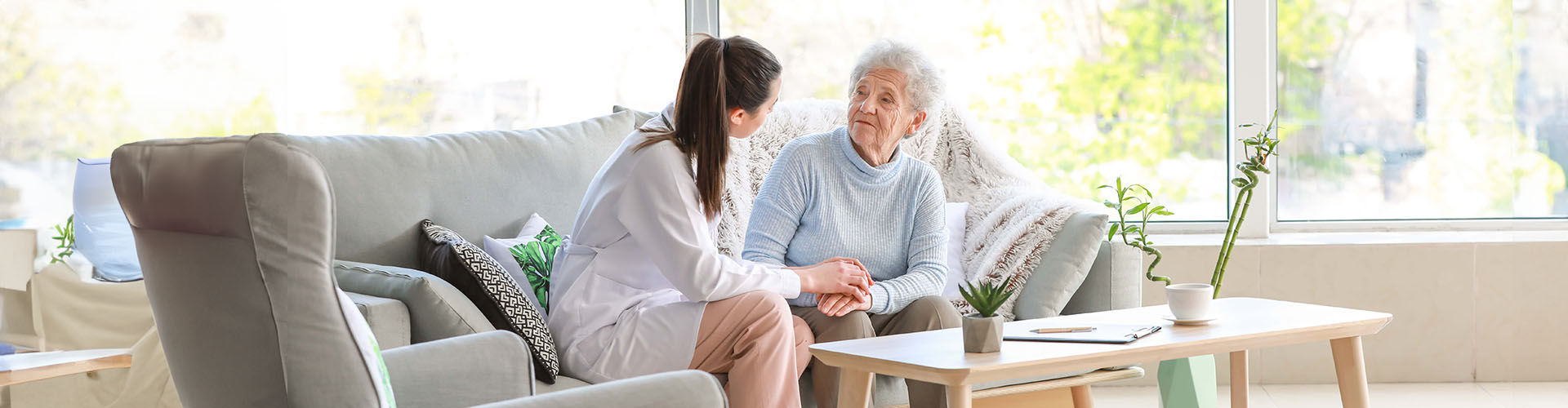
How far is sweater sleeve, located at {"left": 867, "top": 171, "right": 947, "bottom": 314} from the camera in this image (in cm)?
237

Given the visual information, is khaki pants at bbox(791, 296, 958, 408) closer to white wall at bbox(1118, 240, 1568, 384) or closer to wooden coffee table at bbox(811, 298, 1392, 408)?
wooden coffee table at bbox(811, 298, 1392, 408)

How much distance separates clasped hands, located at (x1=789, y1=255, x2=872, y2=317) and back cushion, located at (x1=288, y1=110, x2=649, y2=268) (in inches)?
24.7

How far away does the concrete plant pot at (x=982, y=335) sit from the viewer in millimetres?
1720

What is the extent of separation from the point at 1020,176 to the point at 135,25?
2351 millimetres

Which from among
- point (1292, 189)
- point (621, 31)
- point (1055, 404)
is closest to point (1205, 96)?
point (1292, 189)

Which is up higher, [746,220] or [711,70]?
[711,70]

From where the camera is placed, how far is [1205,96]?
3746mm

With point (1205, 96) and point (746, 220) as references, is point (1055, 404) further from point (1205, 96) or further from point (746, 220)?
point (1205, 96)

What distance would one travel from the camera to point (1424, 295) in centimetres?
346

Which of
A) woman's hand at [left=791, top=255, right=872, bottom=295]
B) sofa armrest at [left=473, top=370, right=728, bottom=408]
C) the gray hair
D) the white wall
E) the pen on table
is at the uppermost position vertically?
the gray hair

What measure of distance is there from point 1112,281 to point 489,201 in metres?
1.30

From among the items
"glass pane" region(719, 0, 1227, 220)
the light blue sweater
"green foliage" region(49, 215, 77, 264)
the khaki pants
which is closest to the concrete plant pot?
the khaki pants

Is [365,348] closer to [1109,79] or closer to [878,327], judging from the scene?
[878,327]

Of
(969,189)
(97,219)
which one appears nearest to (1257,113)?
(969,189)
